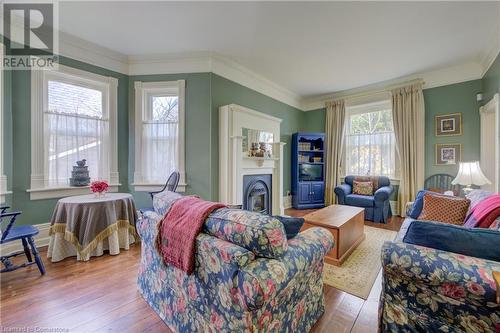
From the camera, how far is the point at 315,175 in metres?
5.80

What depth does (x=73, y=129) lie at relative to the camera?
128 inches

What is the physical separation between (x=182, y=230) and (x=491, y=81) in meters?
5.00

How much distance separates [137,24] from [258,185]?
10.5 ft

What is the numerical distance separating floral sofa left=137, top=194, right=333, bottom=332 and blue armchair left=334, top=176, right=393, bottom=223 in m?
3.16

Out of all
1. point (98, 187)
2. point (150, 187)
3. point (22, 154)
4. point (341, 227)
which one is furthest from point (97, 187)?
point (341, 227)

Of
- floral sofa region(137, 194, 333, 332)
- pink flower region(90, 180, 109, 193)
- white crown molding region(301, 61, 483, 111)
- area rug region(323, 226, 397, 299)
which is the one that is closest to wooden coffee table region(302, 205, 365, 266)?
area rug region(323, 226, 397, 299)

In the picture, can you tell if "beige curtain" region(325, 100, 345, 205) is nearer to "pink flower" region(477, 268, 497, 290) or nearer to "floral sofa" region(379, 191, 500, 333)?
"floral sofa" region(379, 191, 500, 333)

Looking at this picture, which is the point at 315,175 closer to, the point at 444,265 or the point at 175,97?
the point at 175,97

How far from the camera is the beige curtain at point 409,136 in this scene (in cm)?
428

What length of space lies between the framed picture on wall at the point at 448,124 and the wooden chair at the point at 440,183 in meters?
0.81

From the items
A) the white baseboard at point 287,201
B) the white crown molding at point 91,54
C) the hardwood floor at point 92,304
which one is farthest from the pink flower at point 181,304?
the white baseboard at point 287,201

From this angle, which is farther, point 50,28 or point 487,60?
point 487,60

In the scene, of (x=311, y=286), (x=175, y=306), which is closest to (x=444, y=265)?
(x=311, y=286)

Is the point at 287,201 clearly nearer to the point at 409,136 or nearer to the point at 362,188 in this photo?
the point at 362,188
